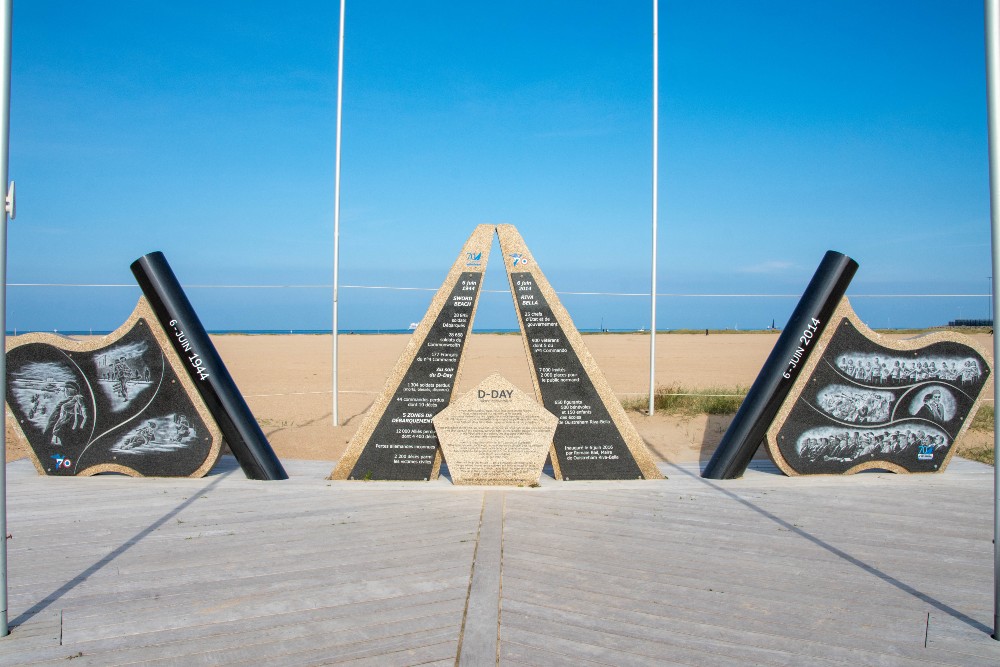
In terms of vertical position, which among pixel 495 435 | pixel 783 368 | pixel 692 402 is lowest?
pixel 692 402

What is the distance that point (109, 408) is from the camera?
671 cm

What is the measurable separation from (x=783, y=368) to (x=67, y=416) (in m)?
6.59

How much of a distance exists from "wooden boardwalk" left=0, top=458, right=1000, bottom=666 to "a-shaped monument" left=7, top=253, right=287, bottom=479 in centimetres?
36

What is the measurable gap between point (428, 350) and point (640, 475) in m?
2.29

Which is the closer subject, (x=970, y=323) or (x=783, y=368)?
(x=783, y=368)

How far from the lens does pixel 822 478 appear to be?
6.88m

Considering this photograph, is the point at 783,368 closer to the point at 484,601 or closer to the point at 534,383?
the point at 534,383

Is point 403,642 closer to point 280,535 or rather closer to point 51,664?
point 51,664

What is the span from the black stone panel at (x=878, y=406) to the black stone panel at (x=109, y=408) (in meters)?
5.64

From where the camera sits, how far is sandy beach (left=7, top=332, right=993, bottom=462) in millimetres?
9875

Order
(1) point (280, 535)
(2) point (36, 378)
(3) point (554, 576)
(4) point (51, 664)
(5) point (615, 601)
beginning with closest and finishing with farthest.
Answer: (4) point (51, 664) → (5) point (615, 601) → (3) point (554, 576) → (1) point (280, 535) → (2) point (36, 378)

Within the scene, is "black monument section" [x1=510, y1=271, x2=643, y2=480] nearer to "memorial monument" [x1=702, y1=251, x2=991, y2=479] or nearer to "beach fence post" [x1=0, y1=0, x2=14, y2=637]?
"memorial monument" [x1=702, y1=251, x2=991, y2=479]

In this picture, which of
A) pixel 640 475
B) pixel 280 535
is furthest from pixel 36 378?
pixel 640 475

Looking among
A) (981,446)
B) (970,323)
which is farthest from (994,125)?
(970,323)
